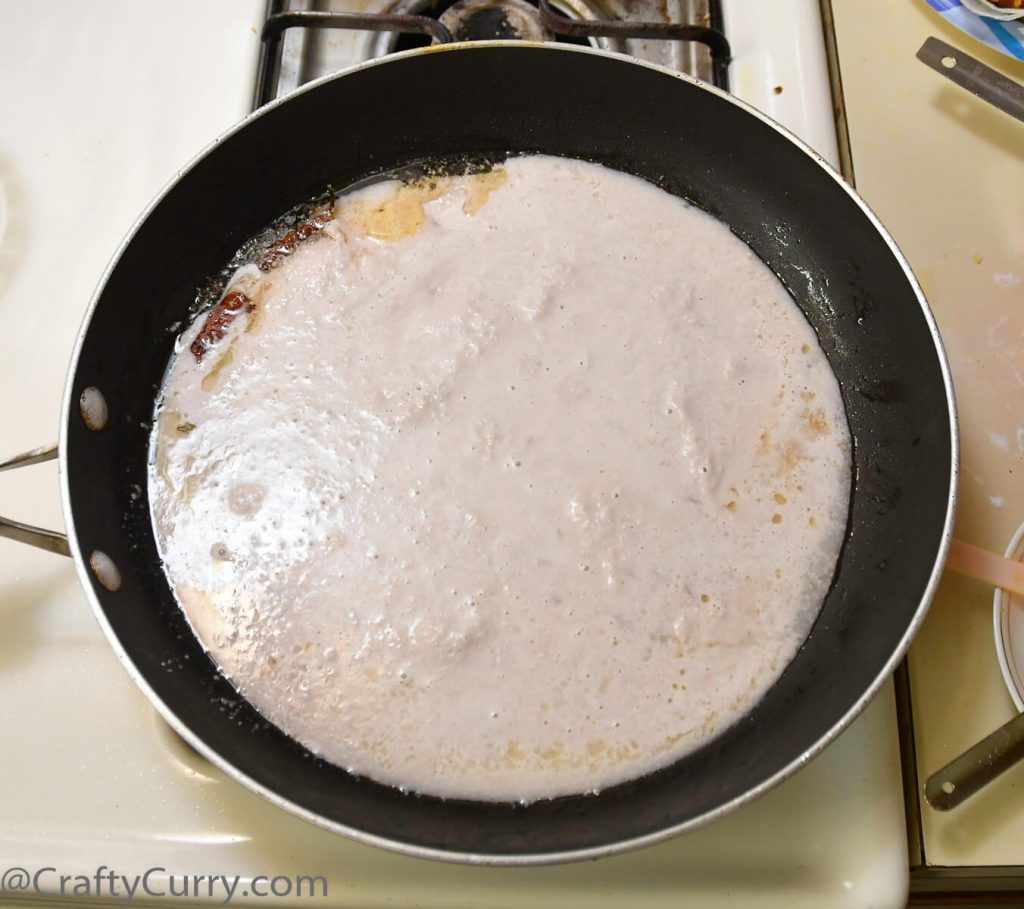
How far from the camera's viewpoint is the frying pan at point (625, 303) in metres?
0.75

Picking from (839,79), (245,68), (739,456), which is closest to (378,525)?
(739,456)

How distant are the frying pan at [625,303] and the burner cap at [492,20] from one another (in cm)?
15

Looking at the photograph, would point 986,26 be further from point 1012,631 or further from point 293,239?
point 293,239

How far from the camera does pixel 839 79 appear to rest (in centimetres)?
110

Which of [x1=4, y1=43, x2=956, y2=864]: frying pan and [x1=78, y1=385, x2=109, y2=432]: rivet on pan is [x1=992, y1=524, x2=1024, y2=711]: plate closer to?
[x1=4, y1=43, x2=956, y2=864]: frying pan

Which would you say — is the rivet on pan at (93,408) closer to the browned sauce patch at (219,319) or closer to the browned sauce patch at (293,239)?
the browned sauce patch at (219,319)

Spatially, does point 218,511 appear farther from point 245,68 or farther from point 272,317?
point 245,68

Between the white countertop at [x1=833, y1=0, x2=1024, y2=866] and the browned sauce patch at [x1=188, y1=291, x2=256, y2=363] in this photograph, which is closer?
the white countertop at [x1=833, y1=0, x2=1024, y2=866]

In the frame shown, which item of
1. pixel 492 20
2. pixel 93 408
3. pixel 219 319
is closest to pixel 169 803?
pixel 93 408

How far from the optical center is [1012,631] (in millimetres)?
842

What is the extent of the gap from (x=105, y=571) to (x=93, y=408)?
0.56ft

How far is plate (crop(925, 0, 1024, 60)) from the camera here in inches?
42.0

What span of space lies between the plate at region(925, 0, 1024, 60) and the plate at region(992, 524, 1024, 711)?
25.2 inches

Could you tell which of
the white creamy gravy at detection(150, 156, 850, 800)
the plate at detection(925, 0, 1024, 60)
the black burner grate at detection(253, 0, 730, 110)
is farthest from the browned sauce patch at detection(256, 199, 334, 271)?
the plate at detection(925, 0, 1024, 60)
